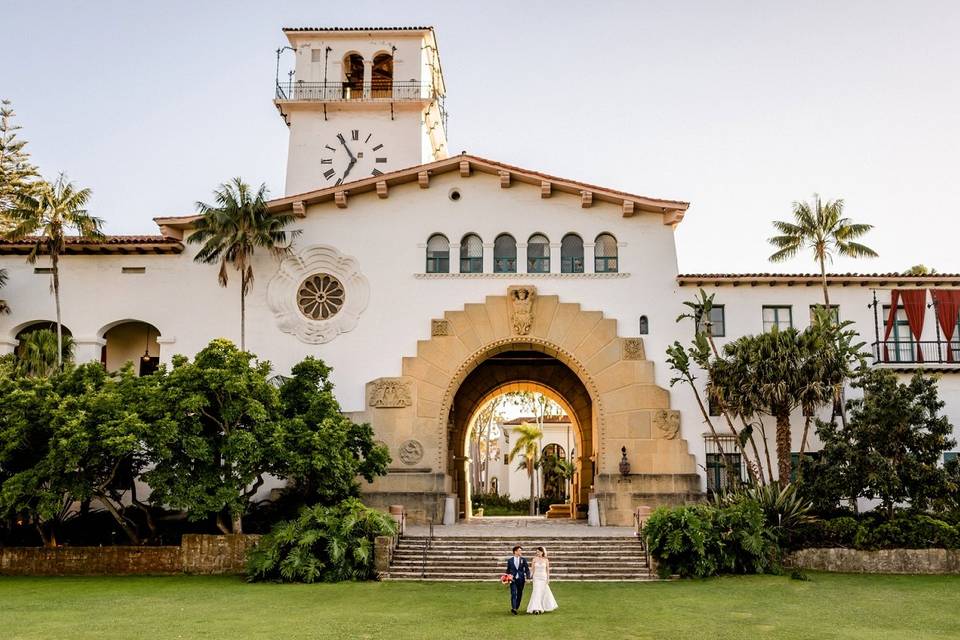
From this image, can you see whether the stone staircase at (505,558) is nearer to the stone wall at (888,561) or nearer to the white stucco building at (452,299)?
the white stucco building at (452,299)

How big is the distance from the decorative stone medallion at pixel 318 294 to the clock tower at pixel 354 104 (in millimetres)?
11035

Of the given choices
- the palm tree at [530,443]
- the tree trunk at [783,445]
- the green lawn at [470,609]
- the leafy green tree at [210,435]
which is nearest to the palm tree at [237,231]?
the leafy green tree at [210,435]

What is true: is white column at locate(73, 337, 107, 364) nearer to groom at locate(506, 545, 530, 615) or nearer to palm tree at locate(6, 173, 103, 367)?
palm tree at locate(6, 173, 103, 367)

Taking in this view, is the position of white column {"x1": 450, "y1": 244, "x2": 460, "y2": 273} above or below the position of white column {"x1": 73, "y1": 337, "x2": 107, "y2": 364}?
above

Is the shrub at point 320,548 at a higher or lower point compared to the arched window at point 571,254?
lower

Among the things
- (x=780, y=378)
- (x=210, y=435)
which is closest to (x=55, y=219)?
(x=210, y=435)

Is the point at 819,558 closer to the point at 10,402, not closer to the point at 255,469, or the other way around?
the point at 255,469

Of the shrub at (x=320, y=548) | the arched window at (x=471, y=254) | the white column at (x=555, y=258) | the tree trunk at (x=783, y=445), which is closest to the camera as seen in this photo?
the shrub at (x=320, y=548)

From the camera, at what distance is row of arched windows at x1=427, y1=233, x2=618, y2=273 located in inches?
1155

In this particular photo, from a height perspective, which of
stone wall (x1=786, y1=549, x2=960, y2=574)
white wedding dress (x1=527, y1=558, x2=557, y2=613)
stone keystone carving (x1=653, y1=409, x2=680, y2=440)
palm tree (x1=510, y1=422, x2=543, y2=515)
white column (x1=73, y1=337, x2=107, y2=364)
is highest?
white column (x1=73, y1=337, x2=107, y2=364)

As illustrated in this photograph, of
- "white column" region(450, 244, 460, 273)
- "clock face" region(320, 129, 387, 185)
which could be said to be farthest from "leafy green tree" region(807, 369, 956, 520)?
"clock face" region(320, 129, 387, 185)

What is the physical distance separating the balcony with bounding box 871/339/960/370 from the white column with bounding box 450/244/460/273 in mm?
13867

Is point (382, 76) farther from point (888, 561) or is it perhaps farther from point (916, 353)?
point (888, 561)

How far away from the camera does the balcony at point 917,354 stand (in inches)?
1122
